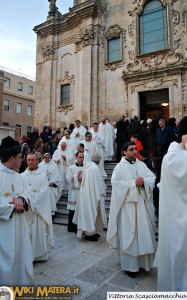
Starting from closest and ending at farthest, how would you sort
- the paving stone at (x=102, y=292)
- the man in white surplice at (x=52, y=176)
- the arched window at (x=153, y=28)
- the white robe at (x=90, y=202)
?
the paving stone at (x=102, y=292), the white robe at (x=90, y=202), the man in white surplice at (x=52, y=176), the arched window at (x=153, y=28)

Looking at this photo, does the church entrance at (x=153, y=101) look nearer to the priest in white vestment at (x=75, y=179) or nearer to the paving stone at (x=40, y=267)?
the priest in white vestment at (x=75, y=179)

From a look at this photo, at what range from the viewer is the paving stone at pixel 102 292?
3.50 m

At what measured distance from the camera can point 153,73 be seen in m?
15.2

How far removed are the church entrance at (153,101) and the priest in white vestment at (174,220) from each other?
13330mm

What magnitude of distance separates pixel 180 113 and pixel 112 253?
36.2 feet

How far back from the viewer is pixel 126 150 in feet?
15.9

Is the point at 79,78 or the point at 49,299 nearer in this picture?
the point at 49,299

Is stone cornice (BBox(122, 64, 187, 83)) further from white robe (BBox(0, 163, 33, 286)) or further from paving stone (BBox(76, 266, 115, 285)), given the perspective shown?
white robe (BBox(0, 163, 33, 286))

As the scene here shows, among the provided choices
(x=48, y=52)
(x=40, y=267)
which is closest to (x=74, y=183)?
(x=40, y=267)

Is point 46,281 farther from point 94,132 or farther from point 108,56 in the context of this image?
point 108,56

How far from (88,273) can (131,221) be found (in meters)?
1.11

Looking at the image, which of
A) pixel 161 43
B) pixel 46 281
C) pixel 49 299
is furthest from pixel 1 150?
pixel 161 43

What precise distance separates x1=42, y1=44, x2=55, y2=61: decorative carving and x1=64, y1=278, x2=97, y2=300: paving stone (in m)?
18.5

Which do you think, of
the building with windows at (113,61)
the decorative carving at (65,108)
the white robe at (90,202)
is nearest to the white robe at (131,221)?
the white robe at (90,202)
